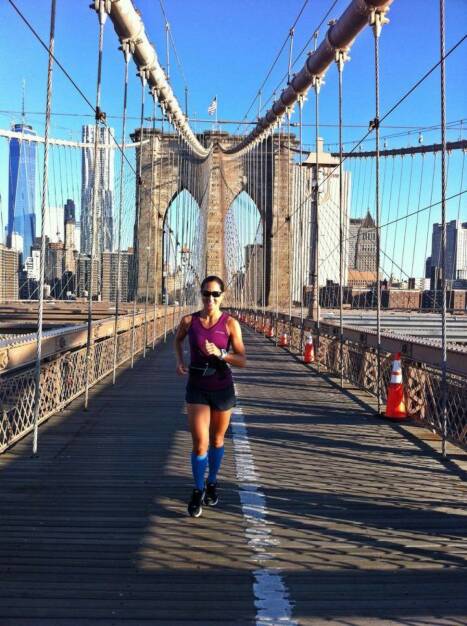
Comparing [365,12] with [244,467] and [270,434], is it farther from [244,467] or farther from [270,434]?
[244,467]

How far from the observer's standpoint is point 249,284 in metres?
38.1

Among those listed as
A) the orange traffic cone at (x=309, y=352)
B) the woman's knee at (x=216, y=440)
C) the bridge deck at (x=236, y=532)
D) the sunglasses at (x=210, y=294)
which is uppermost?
the sunglasses at (x=210, y=294)

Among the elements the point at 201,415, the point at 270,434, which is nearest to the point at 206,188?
the point at 270,434

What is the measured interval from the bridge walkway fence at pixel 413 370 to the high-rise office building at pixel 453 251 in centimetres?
735

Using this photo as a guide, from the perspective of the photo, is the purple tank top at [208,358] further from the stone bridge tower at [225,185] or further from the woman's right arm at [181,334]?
the stone bridge tower at [225,185]

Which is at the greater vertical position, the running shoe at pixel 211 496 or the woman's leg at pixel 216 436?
the woman's leg at pixel 216 436

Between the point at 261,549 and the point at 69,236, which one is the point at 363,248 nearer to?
the point at 69,236

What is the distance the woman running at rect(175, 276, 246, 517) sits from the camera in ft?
11.0

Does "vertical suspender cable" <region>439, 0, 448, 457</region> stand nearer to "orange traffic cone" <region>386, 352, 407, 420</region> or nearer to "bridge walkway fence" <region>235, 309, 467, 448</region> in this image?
"bridge walkway fence" <region>235, 309, 467, 448</region>

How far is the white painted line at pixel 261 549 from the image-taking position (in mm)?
2314

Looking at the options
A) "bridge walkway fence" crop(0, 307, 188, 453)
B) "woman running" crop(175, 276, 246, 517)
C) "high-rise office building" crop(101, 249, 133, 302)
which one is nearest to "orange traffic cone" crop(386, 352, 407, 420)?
"bridge walkway fence" crop(0, 307, 188, 453)

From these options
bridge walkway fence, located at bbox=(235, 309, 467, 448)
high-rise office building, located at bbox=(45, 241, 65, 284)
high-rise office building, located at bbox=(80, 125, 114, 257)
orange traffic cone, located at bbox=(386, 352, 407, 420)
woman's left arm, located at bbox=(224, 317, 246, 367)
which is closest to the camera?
woman's left arm, located at bbox=(224, 317, 246, 367)

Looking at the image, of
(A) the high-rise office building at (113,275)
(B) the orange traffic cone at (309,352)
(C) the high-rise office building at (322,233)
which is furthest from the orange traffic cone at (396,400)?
(A) the high-rise office building at (113,275)

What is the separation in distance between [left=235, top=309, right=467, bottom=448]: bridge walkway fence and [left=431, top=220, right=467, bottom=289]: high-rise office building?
24.1 ft
